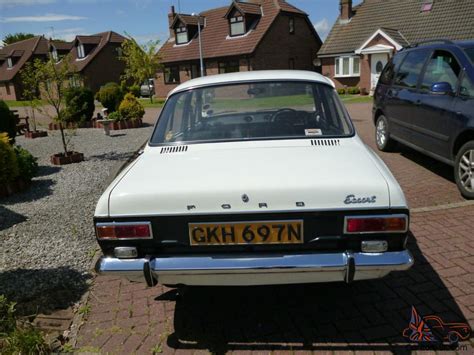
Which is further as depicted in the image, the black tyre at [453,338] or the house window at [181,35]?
the house window at [181,35]

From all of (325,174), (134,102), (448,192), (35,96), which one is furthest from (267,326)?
(134,102)

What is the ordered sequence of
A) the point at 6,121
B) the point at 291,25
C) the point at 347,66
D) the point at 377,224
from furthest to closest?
the point at 291,25, the point at 347,66, the point at 6,121, the point at 377,224

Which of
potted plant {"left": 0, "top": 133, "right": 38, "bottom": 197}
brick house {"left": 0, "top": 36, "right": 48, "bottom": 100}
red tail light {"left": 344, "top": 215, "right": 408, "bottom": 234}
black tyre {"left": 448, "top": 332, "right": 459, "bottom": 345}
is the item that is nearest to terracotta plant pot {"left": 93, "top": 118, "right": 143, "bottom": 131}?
potted plant {"left": 0, "top": 133, "right": 38, "bottom": 197}

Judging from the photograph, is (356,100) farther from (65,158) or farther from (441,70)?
(65,158)

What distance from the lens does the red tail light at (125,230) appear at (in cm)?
268

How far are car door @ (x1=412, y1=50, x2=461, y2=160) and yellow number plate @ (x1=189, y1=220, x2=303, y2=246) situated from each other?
423 centimetres

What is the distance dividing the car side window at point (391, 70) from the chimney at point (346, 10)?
83.8 ft

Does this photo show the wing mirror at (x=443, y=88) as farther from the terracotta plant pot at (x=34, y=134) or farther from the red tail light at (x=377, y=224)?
the terracotta plant pot at (x=34, y=134)

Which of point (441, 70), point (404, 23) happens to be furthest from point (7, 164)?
point (404, 23)

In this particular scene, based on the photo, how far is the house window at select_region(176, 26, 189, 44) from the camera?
37.2 meters

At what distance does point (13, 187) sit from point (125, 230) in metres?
5.40

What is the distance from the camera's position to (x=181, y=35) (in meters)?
37.7

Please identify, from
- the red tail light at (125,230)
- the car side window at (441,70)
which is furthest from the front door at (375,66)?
the red tail light at (125,230)

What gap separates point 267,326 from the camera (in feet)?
10.3
